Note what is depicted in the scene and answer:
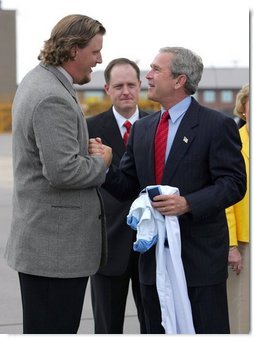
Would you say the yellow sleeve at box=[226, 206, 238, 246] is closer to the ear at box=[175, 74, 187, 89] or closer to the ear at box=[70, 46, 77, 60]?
the ear at box=[175, 74, 187, 89]

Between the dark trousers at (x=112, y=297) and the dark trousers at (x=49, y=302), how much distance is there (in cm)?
109

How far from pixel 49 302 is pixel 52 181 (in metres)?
0.53

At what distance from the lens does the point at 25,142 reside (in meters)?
3.08

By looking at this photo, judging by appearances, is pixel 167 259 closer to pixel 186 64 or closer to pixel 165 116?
pixel 165 116

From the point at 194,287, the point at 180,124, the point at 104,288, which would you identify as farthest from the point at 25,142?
the point at 104,288

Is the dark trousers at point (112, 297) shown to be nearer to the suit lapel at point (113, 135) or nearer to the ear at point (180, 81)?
the suit lapel at point (113, 135)

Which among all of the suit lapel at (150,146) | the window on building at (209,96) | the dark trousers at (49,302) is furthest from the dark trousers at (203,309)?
the window on building at (209,96)

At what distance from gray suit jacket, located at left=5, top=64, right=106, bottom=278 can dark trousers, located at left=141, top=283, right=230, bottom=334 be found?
0.38m

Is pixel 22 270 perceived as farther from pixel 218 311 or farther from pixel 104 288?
pixel 104 288

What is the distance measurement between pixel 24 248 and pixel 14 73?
28.5 ft

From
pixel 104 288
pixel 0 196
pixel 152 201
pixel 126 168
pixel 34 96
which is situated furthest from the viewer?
pixel 0 196

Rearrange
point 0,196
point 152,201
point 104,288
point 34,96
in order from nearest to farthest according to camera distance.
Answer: point 34,96, point 152,201, point 104,288, point 0,196

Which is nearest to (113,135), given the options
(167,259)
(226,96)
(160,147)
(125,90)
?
(125,90)

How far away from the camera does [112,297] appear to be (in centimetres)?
438
